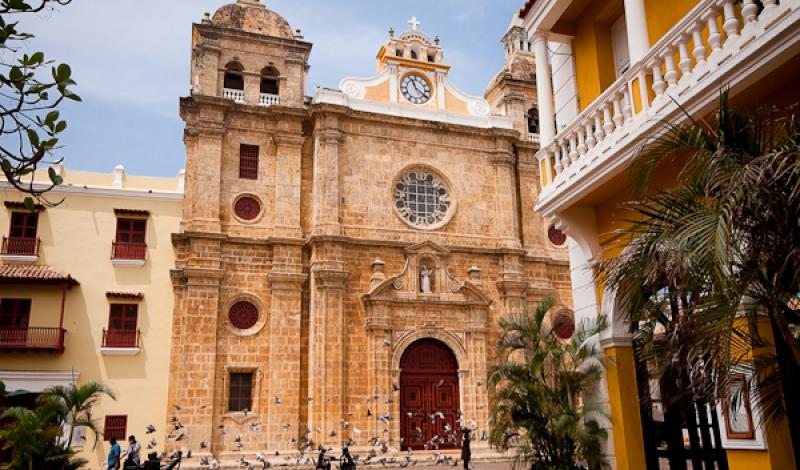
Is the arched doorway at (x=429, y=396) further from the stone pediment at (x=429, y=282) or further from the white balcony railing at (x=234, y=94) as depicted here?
the white balcony railing at (x=234, y=94)

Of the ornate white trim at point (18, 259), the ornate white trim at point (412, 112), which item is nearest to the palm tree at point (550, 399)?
the ornate white trim at point (412, 112)

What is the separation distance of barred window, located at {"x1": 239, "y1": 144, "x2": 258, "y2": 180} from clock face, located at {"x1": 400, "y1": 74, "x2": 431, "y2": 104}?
218 inches

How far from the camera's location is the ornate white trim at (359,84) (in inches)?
908

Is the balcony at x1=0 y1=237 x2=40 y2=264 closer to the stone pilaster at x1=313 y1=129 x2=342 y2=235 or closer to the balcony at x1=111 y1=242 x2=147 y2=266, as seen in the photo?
the balcony at x1=111 y1=242 x2=147 y2=266

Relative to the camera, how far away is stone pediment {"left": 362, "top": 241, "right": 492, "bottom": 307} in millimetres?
21078

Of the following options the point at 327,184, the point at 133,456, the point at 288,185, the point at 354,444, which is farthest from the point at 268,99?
the point at 133,456

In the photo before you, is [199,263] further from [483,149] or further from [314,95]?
[483,149]

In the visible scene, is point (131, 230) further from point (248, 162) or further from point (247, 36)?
point (247, 36)

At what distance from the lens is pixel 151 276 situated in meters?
20.1

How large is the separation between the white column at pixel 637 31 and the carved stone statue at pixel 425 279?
1452cm

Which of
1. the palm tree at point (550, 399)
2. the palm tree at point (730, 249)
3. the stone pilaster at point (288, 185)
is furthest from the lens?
the stone pilaster at point (288, 185)

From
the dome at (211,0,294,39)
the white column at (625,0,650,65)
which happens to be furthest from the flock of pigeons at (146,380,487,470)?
the white column at (625,0,650,65)

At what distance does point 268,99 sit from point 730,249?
19382mm

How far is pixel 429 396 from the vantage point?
20844 millimetres
